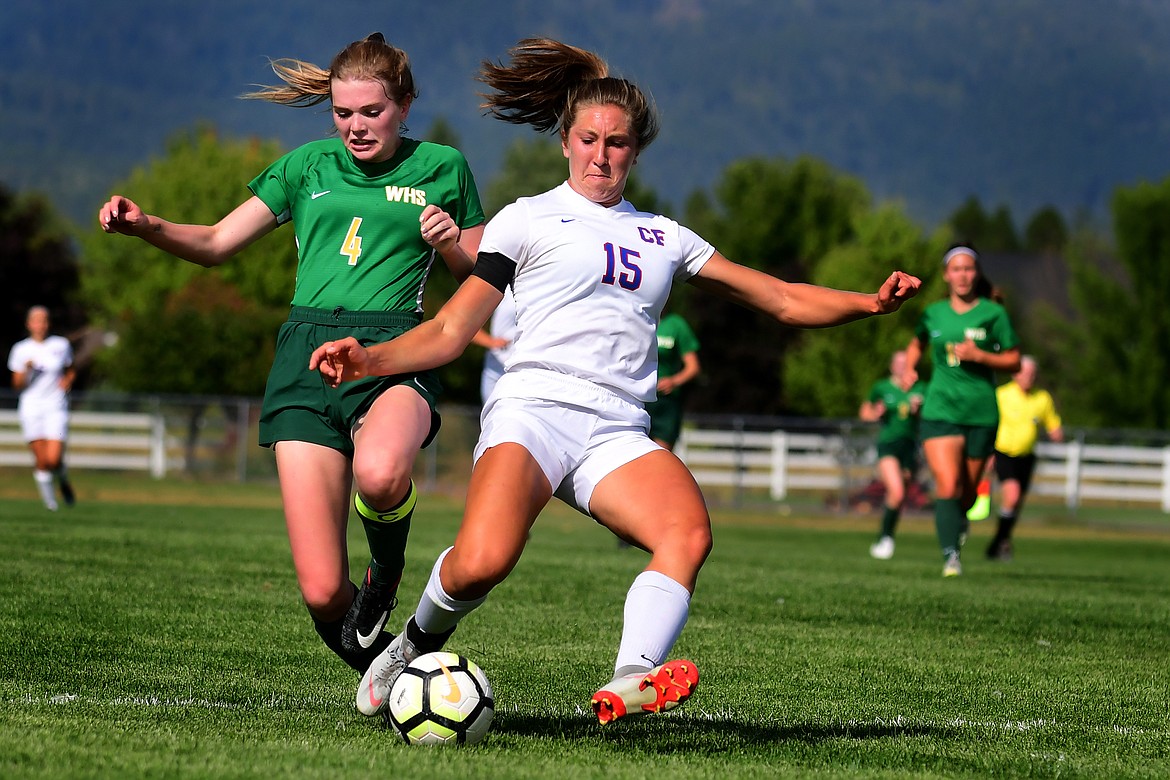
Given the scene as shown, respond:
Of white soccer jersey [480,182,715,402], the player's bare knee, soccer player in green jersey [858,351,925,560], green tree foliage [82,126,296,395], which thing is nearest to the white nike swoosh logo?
the player's bare knee

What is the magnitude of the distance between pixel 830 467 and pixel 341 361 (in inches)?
1007

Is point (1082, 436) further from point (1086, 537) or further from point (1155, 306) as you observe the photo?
point (1155, 306)

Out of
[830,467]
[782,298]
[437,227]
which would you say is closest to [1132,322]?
[830,467]

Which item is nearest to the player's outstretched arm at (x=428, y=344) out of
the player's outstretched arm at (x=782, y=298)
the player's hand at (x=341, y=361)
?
the player's hand at (x=341, y=361)

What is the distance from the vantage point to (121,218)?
5.40 meters

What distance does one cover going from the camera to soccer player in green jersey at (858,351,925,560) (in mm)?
16203

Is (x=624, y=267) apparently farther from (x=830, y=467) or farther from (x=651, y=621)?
(x=830, y=467)

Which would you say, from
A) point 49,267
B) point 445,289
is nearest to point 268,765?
point 49,267

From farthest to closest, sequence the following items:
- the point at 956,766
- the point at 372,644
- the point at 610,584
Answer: the point at 610,584 < the point at 372,644 < the point at 956,766

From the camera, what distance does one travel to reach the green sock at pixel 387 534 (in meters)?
5.49

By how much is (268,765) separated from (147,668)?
2.22 meters

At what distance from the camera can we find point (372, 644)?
18.6ft

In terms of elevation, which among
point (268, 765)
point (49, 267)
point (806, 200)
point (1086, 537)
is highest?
point (806, 200)

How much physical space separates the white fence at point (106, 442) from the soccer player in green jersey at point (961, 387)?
820 inches
